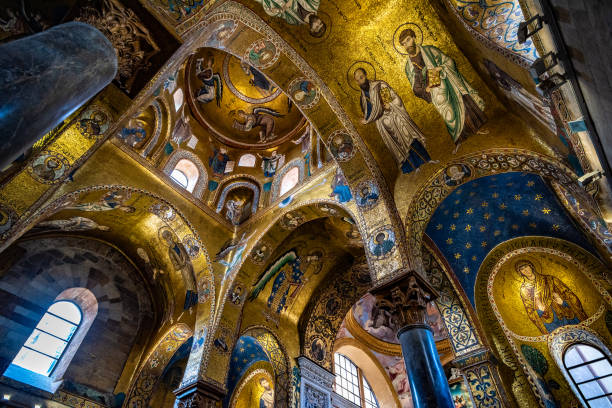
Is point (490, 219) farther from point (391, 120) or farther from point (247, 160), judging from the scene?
point (247, 160)

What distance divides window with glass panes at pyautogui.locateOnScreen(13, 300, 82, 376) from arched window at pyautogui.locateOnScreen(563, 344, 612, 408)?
11.1 m

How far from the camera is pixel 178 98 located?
10.1 meters

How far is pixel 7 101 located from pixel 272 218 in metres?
7.13

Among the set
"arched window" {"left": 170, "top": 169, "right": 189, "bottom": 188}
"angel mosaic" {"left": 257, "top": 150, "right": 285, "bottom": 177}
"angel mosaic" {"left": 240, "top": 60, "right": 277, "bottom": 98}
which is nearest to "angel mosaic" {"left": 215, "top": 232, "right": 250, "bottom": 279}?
"arched window" {"left": 170, "top": 169, "right": 189, "bottom": 188}

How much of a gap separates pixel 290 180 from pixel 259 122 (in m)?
2.59

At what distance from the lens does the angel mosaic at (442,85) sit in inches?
→ 248

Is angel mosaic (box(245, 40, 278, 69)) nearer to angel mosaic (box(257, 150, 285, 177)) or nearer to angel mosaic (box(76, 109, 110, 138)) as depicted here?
angel mosaic (box(76, 109, 110, 138))

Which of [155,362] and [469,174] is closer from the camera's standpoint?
[469,174]

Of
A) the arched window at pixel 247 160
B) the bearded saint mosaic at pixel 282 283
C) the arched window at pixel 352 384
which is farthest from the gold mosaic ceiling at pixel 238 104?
the arched window at pixel 352 384

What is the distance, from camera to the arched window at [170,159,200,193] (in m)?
9.99

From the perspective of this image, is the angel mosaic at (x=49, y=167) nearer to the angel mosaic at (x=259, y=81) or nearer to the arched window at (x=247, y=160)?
the arched window at (x=247, y=160)

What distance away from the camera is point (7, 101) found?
214 centimetres

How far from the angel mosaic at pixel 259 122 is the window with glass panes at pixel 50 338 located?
687 cm

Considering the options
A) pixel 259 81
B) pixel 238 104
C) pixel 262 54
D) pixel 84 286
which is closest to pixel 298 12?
pixel 262 54
